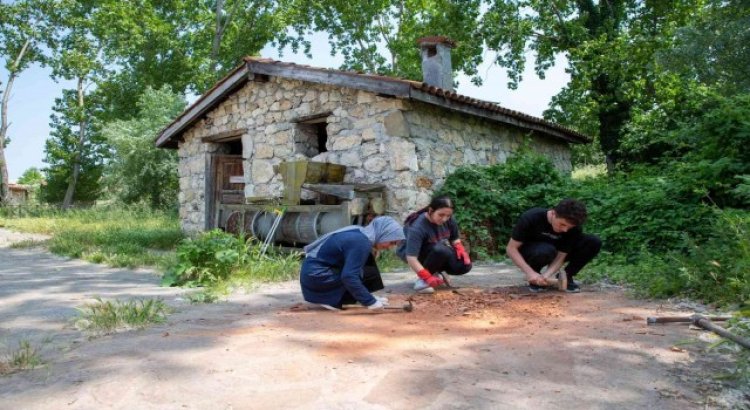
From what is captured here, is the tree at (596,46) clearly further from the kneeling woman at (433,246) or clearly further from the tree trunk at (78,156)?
the tree trunk at (78,156)

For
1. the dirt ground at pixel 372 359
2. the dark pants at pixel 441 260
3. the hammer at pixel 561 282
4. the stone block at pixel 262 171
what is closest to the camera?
the dirt ground at pixel 372 359

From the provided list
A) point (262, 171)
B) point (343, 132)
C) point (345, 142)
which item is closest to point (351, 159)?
point (345, 142)

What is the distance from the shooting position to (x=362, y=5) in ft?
78.9

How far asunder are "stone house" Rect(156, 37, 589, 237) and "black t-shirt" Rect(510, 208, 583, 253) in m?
3.11

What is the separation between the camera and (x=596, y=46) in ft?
49.8

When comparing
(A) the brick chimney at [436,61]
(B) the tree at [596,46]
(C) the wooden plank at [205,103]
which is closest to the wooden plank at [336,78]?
(C) the wooden plank at [205,103]

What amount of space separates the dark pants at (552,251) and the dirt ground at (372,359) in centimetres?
40

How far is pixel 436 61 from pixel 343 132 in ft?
9.39

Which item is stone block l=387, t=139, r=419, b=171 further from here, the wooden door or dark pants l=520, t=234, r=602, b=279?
the wooden door

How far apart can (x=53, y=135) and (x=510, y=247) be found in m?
26.6

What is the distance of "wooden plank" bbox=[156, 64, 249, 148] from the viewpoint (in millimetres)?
9985

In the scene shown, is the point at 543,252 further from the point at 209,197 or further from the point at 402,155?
the point at 209,197

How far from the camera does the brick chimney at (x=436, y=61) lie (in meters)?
10.5

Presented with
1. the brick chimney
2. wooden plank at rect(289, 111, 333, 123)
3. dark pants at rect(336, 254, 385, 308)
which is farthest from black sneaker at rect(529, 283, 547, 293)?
the brick chimney
